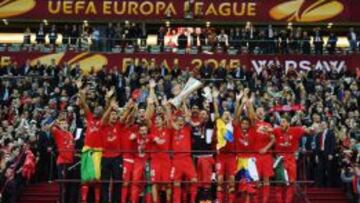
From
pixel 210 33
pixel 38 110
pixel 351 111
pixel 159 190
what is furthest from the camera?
pixel 210 33

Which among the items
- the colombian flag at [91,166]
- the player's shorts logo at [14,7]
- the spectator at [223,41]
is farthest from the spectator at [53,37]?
the colombian flag at [91,166]

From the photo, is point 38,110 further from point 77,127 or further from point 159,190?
point 159,190

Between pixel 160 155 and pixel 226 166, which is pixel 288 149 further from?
pixel 160 155

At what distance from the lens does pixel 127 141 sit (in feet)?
54.5

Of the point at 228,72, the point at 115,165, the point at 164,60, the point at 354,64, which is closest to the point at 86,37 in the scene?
the point at 164,60

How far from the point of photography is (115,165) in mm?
16484

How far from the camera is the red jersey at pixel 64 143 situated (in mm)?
17594

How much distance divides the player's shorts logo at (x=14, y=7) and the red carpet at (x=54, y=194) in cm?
2050

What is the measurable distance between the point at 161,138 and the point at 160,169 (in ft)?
2.17

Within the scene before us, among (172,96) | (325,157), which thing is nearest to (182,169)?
(325,157)

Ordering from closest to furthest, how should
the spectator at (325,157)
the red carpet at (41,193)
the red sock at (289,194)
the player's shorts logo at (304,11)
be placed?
the red sock at (289,194), the red carpet at (41,193), the spectator at (325,157), the player's shorts logo at (304,11)

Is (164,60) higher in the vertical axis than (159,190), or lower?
higher

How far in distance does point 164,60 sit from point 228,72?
482 centimetres

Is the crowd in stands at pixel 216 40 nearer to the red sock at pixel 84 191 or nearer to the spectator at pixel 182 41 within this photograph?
the spectator at pixel 182 41
